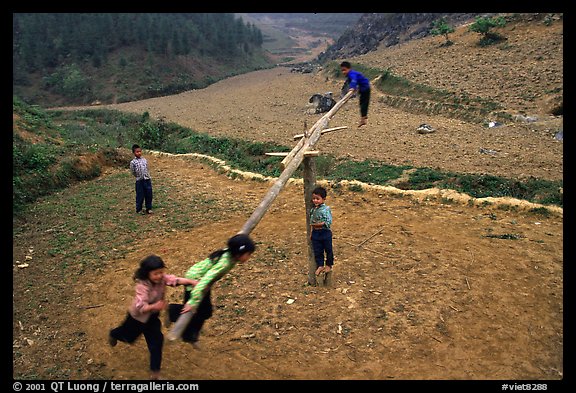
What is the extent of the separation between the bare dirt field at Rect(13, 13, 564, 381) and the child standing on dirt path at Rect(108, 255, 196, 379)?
26.2 inches

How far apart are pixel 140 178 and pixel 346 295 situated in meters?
5.43

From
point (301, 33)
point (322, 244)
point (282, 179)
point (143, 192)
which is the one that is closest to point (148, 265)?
point (282, 179)

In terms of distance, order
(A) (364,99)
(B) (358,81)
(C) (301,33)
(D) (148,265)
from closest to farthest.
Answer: (D) (148,265) → (B) (358,81) → (A) (364,99) → (C) (301,33)

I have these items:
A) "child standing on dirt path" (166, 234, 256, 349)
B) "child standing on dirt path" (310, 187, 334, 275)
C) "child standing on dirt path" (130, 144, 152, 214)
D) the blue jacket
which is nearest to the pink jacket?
"child standing on dirt path" (166, 234, 256, 349)

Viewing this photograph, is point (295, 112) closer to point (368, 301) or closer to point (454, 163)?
point (454, 163)

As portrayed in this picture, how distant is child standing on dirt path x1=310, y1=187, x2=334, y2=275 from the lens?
588 cm

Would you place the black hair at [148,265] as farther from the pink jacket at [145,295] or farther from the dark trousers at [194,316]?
the dark trousers at [194,316]

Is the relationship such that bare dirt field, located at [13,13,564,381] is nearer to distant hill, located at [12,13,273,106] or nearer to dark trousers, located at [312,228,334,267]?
dark trousers, located at [312,228,334,267]

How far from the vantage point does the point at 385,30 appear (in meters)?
50.9

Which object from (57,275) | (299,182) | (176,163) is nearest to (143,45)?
(176,163)

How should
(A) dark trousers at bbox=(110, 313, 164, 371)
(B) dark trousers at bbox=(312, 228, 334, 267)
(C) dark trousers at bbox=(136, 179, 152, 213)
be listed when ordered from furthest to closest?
(C) dark trousers at bbox=(136, 179, 152, 213)
(B) dark trousers at bbox=(312, 228, 334, 267)
(A) dark trousers at bbox=(110, 313, 164, 371)

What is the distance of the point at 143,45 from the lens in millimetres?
48656

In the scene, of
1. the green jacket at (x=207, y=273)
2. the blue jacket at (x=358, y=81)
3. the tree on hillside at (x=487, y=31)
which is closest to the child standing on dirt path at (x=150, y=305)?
the green jacket at (x=207, y=273)

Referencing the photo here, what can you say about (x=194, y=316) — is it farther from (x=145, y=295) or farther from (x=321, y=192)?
(x=321, y=192)
